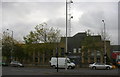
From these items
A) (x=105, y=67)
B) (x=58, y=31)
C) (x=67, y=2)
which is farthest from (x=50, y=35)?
(x=67, y=2)

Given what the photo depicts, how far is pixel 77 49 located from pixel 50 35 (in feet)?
127

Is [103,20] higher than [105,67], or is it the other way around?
[103,20]

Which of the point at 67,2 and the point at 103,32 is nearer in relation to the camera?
the point at 67,2

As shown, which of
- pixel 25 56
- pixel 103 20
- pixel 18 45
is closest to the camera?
pixel 103 20

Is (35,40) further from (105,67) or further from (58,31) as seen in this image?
(105,67)

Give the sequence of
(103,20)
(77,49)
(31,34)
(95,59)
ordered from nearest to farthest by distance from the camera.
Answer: (103,20) < (31,34) < (95,59) < (77,49)

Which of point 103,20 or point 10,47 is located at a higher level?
point 103,20

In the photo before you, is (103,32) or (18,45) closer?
(103,32)

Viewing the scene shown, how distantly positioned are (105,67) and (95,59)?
1679 inches

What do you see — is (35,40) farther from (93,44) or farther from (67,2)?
(67,2)

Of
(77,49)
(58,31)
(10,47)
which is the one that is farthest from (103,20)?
(77,49)

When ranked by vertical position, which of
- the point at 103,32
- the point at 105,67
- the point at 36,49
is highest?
the point at 103,32

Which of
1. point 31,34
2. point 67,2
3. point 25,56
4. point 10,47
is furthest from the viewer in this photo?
point 25,56

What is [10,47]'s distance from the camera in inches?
2726
